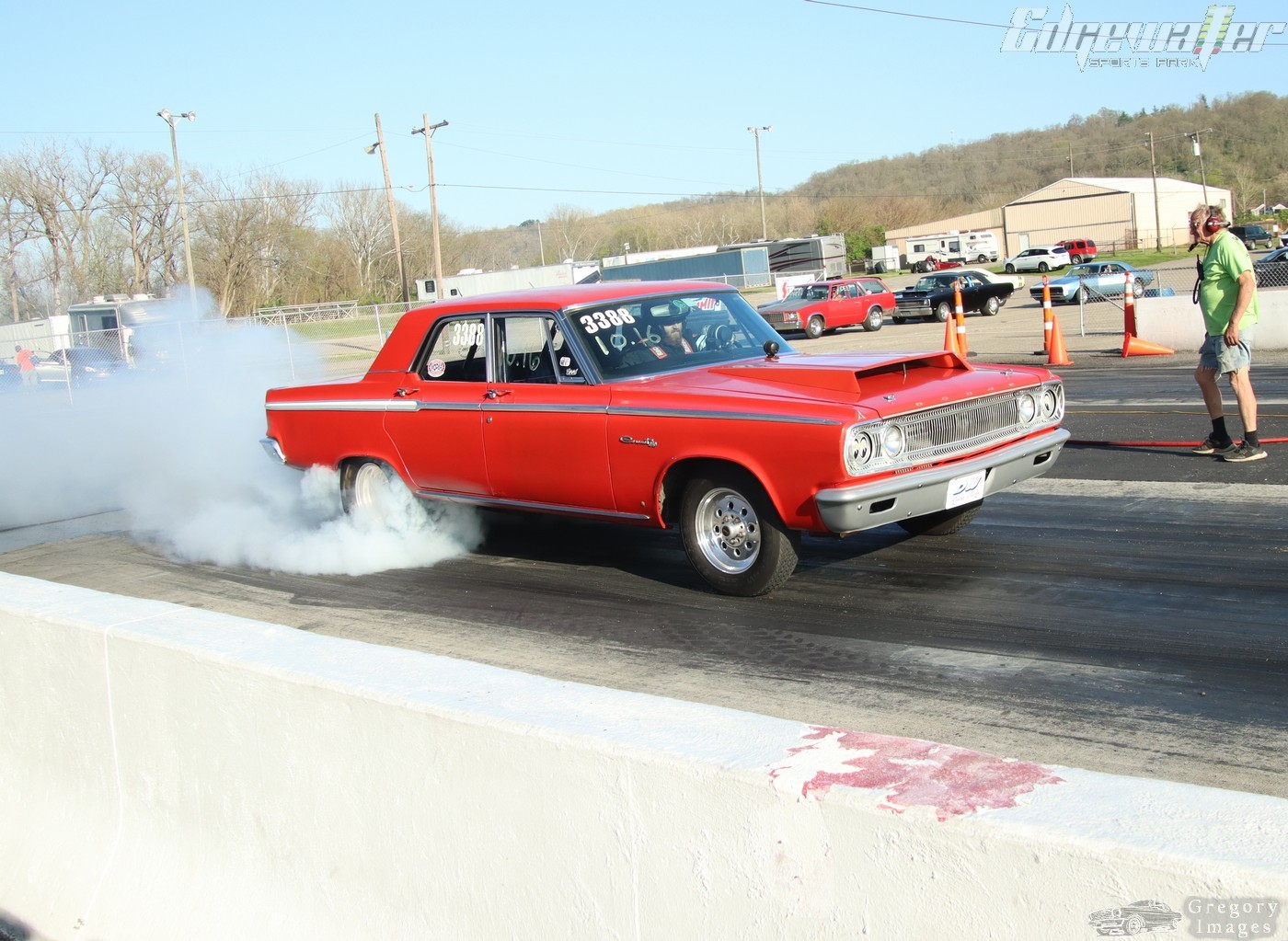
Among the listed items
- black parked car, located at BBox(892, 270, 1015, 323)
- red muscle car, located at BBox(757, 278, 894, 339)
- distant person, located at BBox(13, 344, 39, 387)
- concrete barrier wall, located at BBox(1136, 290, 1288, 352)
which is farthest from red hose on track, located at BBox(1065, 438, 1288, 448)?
distant person, located at BBox(13, 344, 39, 387)

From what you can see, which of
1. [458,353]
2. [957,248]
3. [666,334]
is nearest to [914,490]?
[666,334]

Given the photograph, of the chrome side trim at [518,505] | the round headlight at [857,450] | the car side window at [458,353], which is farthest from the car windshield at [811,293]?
the round headlight at [857,450]

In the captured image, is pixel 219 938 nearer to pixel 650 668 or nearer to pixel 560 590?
pixel 650 668

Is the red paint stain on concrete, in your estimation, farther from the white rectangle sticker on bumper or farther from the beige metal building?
the beige metal building

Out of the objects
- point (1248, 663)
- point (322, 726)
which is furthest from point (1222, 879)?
point (1248, 663)

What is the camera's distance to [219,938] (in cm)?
340

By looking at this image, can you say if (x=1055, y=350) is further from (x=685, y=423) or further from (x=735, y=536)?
(x=685, y=423)

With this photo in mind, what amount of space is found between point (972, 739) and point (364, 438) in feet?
16.2

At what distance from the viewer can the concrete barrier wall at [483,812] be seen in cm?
187

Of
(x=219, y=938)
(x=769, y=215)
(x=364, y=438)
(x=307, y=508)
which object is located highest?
(x=769, y=215)

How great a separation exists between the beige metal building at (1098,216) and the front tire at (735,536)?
81582 mm

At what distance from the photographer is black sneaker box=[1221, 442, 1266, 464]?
8.30 metres

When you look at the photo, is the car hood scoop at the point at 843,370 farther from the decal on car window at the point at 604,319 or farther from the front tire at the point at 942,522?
the front tire at the point at 942,522

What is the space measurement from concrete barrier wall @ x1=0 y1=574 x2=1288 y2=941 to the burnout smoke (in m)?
3.35
